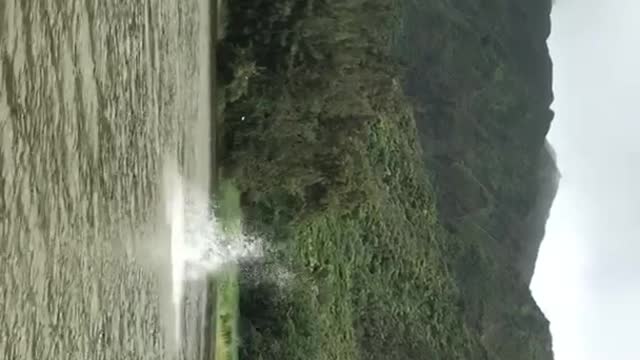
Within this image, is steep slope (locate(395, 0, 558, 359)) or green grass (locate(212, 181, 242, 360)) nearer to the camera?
green grass (locate(212, 181, 242, 360))

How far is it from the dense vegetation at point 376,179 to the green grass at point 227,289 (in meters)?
0.29

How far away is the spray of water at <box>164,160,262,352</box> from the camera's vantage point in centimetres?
1401

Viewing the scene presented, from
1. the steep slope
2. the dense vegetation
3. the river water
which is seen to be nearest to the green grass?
the dense vegetation

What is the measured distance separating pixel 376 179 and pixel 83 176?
16.0 meters

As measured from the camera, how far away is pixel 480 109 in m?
36.0

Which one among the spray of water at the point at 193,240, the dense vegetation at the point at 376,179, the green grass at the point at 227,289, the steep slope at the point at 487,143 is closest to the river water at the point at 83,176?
the spray of water at the point at 193,240

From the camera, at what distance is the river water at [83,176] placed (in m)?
6.32

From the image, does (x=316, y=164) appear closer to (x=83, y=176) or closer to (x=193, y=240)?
(x=193, y=240)

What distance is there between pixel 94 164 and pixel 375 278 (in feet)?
55.8

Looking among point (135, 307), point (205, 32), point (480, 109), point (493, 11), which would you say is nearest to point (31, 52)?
point (135, 307)

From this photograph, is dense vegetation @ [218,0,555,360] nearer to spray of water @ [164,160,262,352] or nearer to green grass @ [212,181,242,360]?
green grass @ [212,181,242,360]

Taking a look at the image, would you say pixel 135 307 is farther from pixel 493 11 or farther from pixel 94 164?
pixel 493 11

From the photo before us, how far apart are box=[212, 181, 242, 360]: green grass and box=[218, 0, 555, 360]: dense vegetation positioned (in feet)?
0.97

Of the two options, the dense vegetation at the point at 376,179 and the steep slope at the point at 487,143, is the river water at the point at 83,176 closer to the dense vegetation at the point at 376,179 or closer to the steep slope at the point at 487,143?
the dense vegetation at the point at 376,179
